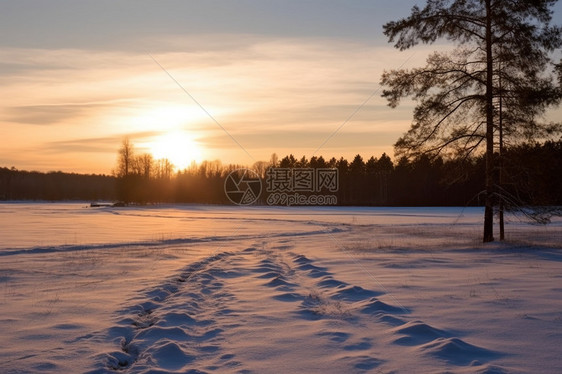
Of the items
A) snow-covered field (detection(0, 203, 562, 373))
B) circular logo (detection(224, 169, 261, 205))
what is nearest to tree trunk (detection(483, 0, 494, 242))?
snow-covered field (detection(0, 203, 562, 373))

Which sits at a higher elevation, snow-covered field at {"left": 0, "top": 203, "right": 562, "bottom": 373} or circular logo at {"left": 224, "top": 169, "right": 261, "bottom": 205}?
circular logo at {"left": 224, "top": 169, "right": 261, "bottom": 205}

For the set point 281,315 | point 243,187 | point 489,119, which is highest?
point 489,119

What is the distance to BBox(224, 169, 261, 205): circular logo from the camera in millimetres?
107188

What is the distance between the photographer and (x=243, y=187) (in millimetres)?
112688

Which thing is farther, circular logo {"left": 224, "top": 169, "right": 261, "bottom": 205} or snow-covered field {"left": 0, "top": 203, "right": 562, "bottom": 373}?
circular logo {"left": 224, "top": 169, "right": 261, "bottom": 205}

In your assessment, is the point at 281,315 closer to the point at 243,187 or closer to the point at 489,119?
the point at 489,119

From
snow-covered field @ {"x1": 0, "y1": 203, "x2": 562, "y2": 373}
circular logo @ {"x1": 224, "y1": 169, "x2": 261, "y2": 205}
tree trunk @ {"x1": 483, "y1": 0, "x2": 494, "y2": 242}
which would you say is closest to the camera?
snow-covered field @ {"x1": 0, "y1": 203, "x2": 562, "y2": 373}

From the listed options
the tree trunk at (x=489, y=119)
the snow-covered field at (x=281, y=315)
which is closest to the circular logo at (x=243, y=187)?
the tree trunk at (x=489, y=119)

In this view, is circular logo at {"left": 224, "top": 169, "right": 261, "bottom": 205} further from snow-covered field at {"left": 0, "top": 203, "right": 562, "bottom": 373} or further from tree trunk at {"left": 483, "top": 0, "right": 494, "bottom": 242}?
snow-covered field at {"left": 0, "top": 203, "right": 562, "bottom": 373}

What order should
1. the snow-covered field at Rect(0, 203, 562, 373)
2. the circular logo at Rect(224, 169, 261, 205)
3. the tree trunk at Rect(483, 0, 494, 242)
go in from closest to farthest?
the snow-covered field at Rect(0, 203, 562, 373) < the tree trunk at Rect(483, 0, 494, 242) < the circular logo at Rect(224, 169, 261, 205)

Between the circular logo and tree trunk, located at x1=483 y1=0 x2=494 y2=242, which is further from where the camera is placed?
the circular logo

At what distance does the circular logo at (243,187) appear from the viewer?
107188 mm

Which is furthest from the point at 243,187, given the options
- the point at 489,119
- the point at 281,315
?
the point at 281,315

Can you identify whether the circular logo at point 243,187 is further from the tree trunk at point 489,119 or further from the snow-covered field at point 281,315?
the snow-covered field at point 281,315
